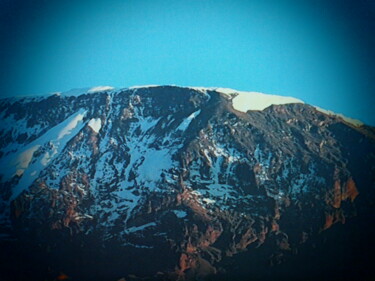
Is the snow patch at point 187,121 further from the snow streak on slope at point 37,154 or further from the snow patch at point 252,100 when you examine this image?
the snow streak on slope at point 37,154

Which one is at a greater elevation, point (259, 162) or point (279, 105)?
point (279, 105)

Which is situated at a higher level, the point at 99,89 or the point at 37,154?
the point at 99,89

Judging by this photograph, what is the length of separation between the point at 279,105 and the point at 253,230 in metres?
61.6

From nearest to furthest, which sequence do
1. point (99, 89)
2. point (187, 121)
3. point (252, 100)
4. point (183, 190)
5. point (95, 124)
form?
point (183, 190)
point (187, 121)
point (95, 124)
point (252, 100)
point (99, 89)

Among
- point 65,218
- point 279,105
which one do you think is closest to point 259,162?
point 279,105

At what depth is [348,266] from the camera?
103312 mm

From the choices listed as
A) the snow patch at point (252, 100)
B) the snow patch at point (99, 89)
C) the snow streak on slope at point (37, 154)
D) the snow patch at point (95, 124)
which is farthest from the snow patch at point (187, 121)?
the snow streak on slope at point (37, 154)

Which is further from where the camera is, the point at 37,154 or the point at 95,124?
the point at 95,124

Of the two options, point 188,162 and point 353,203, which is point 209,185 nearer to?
point 188,162

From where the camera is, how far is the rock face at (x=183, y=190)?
109 m

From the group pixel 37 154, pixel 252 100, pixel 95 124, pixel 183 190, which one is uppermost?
pixel 252 100

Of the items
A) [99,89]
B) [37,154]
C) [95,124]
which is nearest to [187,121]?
[95,124]

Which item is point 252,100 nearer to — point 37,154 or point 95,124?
point 95,124

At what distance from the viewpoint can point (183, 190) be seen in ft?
405
